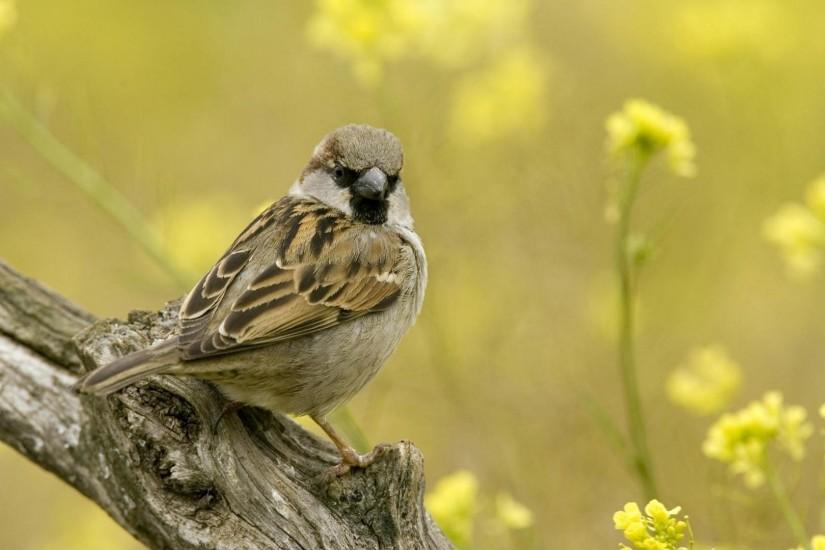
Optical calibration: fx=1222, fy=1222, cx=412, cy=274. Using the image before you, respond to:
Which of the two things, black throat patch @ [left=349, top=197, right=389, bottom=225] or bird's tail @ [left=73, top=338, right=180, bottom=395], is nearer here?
bird's tail @ [left=73, top=338, right=180, bottom=395]

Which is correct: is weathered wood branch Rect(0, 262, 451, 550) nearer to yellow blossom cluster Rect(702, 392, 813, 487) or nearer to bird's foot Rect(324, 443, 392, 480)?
bird's foot Rect(324, 443, 392, 480)

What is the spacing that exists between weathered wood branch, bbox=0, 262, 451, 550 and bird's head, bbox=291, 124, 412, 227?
0.87 meters

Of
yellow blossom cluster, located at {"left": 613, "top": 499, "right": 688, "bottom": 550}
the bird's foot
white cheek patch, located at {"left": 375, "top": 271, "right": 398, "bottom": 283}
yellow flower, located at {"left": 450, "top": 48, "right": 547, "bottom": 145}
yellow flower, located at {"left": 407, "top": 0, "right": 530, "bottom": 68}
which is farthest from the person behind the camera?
yellow flower, located at {"left": 450, "top": 48, "right": 547, "bottom": 145}

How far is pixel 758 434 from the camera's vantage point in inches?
120

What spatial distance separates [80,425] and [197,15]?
221 inches

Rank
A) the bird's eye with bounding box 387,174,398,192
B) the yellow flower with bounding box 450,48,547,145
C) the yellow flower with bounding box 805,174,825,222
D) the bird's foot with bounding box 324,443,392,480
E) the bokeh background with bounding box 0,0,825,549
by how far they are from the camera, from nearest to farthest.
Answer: the bird's foot with bounding box 324,443,392,480 < the yellow flower with bounding box 805,174,825,222 < the bird's eye with bounding box 387,174,398,192 < the bokeh background with bounding box 0,0,825,549 < the yellow flower with bounding box 450,48,547,145

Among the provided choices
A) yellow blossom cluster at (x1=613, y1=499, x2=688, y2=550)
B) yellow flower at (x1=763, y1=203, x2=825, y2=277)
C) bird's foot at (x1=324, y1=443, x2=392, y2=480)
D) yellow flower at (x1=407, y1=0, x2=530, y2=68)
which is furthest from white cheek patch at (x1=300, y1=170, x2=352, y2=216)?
yellow blossom cluster at (x1=613, y1=499, x2=688, y2=550)

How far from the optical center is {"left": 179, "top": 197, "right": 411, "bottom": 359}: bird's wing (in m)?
3.67

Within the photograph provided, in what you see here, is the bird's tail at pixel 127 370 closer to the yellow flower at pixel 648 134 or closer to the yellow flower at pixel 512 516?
the yellow flower at pixel 512 516

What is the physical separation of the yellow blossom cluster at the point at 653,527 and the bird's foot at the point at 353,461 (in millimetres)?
961

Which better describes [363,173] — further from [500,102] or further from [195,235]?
[500,102]

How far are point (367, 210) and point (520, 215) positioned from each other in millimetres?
1815

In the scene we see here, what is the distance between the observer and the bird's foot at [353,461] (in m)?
3.49

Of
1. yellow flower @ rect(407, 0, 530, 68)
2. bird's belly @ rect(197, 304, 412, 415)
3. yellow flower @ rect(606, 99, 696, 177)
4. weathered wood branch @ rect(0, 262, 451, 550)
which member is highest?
yellow flower @ rect(407, 0, 530, 68)
